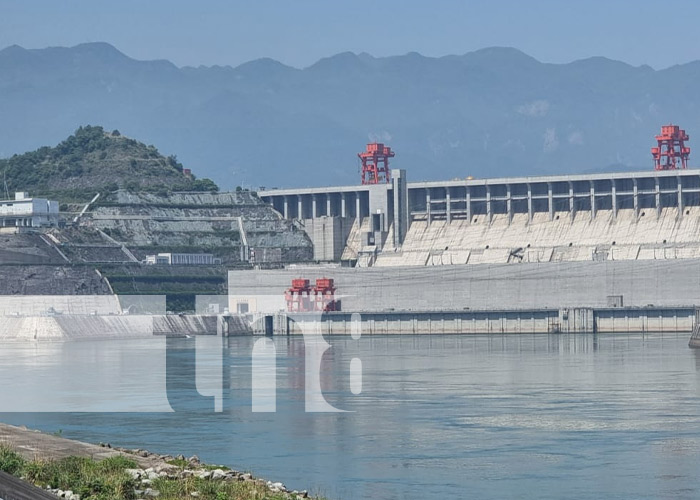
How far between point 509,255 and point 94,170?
54.0 meters

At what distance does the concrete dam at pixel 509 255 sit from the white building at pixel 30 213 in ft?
69.8

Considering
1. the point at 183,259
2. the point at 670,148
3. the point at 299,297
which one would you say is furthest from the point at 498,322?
the point at 183,259

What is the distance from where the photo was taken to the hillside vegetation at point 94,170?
7096 inches

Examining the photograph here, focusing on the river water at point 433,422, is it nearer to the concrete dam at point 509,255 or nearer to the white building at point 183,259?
the concrete dam at point 509,255

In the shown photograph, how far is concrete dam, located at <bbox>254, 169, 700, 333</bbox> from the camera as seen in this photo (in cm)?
14038

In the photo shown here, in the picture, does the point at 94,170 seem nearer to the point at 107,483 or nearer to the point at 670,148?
the point at 670,148

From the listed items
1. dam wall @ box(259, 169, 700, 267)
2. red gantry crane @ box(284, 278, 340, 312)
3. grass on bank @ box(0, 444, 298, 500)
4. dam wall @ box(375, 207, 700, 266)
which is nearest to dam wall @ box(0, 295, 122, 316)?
red gantry crane @ box(284, 278, 340, 312)

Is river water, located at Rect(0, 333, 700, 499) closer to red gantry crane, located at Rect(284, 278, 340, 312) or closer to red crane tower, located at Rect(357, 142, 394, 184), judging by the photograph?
red gantry crane, located at Rect(284, 278, 340, 312)

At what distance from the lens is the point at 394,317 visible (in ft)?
480

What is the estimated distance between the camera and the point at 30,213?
539ft

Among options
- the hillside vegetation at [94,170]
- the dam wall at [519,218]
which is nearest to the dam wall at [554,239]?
the dam wall at [519,218]

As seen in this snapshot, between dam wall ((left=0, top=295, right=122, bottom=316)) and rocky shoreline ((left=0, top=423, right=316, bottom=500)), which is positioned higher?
dam wall ((left=0, top=295, right=122, bottom=316))

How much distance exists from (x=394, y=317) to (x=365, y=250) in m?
20.9

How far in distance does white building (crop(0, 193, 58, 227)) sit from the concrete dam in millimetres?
21290
